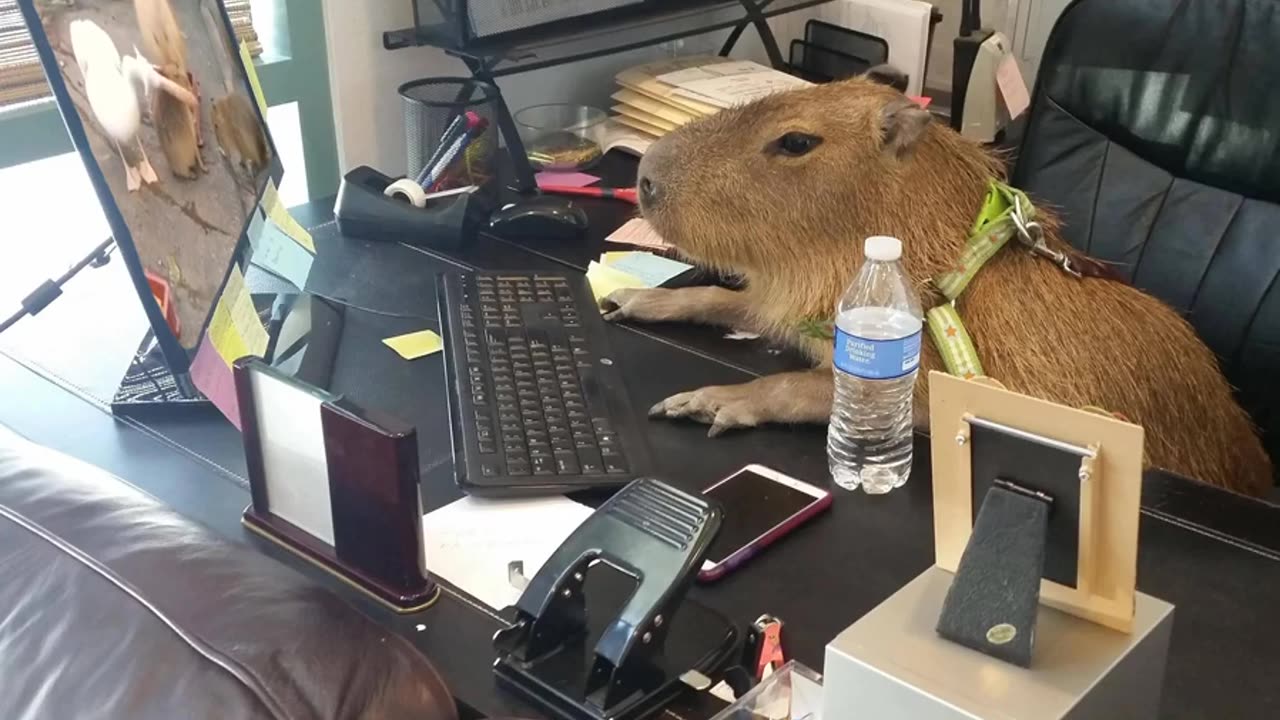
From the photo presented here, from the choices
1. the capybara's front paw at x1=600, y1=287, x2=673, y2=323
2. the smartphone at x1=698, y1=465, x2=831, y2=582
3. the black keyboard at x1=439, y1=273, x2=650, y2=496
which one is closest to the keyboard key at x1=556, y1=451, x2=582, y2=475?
the black keyboard at x1=439, y1=273, x2=650, y2=496

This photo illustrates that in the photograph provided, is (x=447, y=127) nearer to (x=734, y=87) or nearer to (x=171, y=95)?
(x=734, y=87)

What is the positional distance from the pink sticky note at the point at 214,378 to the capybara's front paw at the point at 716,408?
42 centimetres

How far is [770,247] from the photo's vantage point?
144 cm

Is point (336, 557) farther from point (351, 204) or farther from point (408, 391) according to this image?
point (351, 204)

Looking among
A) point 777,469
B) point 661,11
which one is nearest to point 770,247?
point 777,469

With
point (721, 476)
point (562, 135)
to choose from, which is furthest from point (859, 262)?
→ point (562, 135)

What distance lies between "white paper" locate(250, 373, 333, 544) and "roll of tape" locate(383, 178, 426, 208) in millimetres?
729

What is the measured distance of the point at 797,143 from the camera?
1416 mm

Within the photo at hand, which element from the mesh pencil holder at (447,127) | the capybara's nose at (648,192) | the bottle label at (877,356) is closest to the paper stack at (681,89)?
the mesh pencil holder at (447,127)

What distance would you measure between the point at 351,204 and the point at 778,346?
0.65 meters

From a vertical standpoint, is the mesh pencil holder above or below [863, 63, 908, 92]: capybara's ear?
below

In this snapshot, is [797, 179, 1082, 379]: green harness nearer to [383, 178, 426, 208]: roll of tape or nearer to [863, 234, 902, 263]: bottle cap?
[863, 234, 902, 263]: bottle cap

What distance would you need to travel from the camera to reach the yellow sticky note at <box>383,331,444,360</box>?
1420mm

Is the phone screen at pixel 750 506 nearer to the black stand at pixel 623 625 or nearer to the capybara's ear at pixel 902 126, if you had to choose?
the black stand at pixel 623 625
